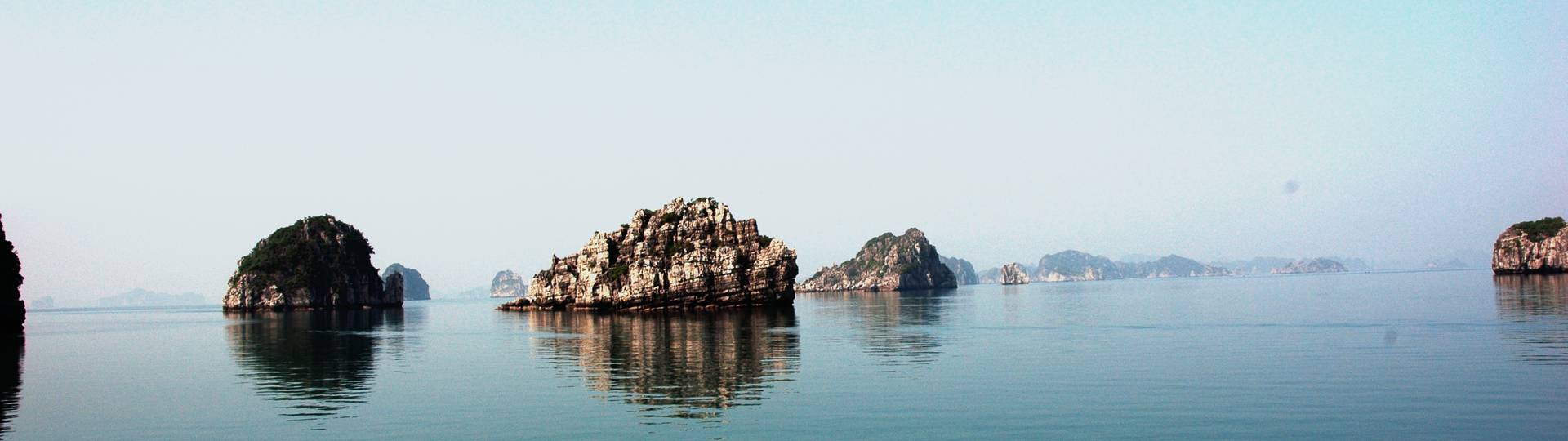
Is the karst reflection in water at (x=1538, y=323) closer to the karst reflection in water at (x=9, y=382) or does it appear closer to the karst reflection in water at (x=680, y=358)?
the karst reflection in water at (x=680, y=358)

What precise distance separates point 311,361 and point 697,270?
10947 cm

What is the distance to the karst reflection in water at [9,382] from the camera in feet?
152

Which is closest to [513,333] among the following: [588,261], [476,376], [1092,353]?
A: [476,376]

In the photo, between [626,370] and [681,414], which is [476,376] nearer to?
[626,370]

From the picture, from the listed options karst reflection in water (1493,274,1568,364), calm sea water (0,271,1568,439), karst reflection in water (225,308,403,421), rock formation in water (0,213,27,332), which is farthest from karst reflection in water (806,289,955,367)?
rock formation in water (0,213,27,332)

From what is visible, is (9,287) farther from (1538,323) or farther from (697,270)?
(1538,323)

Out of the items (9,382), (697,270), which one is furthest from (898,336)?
(697,270)

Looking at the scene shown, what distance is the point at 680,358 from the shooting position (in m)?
73.2

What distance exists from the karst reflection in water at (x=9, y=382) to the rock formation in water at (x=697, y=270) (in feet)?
316

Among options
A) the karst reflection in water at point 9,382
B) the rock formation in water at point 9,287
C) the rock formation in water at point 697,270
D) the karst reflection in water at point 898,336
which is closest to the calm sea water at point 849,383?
the karst reflection in water at point 9,382

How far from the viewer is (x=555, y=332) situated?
113 metres

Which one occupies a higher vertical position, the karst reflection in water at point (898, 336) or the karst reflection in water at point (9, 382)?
the karst reflection in water at point (9, 382)

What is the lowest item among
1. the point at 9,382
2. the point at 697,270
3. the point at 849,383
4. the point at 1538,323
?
the point at 1538,323

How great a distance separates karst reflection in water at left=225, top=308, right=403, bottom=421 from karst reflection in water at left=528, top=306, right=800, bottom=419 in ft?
39.2
